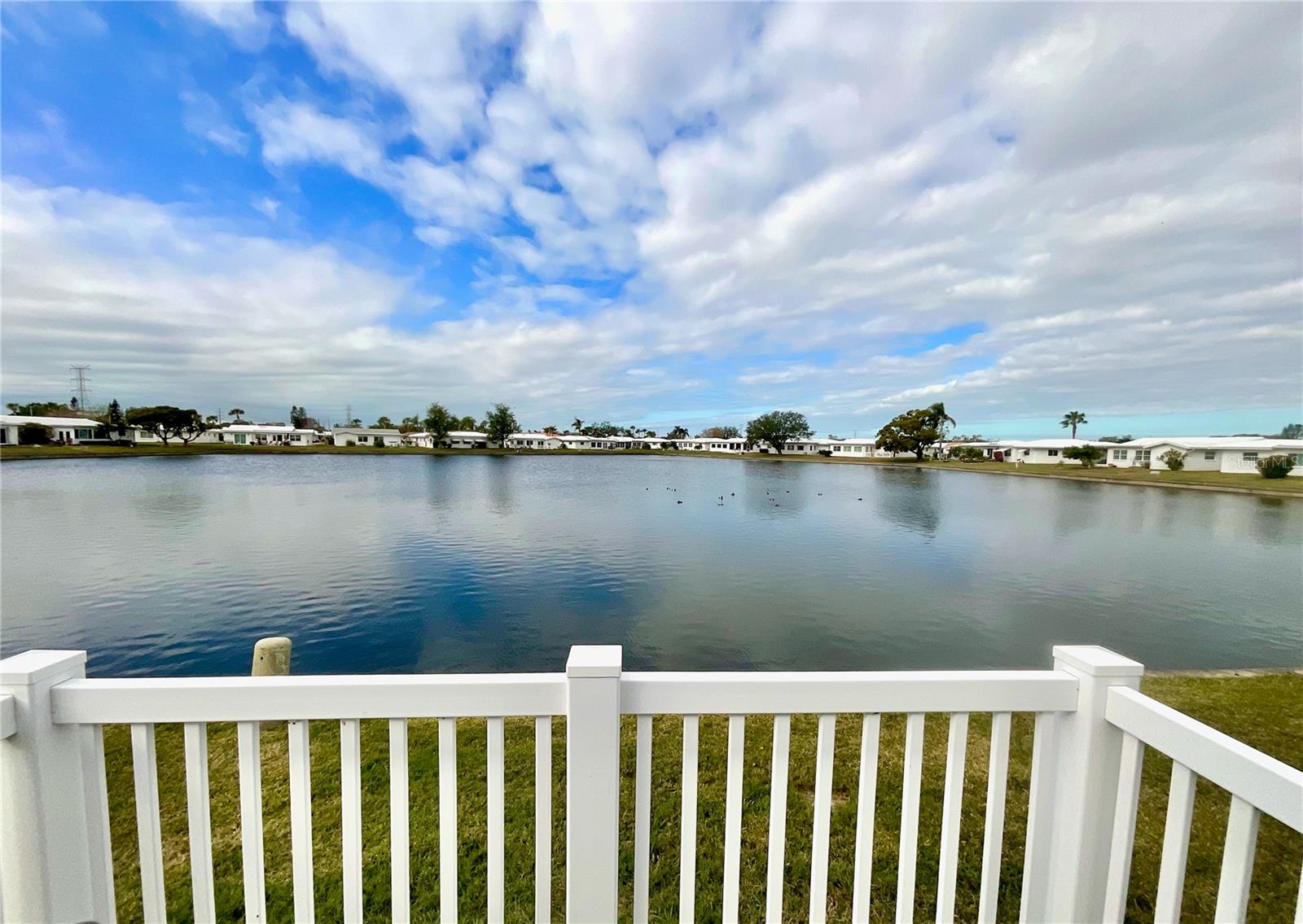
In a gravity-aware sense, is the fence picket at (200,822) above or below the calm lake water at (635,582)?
above

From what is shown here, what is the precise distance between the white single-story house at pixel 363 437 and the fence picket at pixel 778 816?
80.1 m

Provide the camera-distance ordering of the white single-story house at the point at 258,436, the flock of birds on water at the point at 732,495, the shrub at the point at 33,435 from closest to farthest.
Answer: the flock of birds on water at the point at 732,495 < the shrub at the point at 33,435 < the white single-story house at the point at 258,436

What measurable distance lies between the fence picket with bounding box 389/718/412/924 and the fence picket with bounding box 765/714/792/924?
76 cm

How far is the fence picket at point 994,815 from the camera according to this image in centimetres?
114

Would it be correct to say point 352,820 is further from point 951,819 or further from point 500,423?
point 500,423

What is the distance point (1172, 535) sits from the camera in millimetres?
14602

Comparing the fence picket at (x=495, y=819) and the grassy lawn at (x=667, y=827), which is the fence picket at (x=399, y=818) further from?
the grassy lawn at (x=667, y=827)

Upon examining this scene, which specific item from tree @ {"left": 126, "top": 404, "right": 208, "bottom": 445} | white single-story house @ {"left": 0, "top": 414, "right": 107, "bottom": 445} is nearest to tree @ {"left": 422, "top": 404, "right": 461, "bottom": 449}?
tree @ {"left": 126, "top": 404, "right": 208, "bottom": 445}

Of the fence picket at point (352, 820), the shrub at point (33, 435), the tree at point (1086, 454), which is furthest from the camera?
the tree at point (1086, 454)

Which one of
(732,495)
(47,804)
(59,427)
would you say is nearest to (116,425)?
(59,427)

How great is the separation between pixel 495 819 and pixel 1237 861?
1.36m

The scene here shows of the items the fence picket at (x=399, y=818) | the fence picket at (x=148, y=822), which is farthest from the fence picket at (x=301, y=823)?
the fence picket at (x=148, y=822)

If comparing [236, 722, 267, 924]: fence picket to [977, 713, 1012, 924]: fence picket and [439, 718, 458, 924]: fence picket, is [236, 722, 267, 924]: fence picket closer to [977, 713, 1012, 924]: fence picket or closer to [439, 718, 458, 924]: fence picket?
[439, 718, 458, 924]: fence picket

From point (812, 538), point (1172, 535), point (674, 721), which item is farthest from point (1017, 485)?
point (674, 721)
